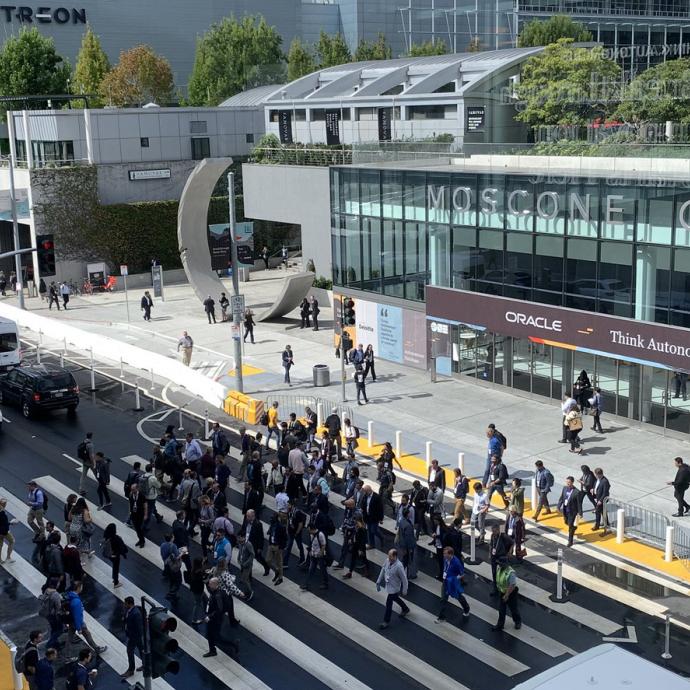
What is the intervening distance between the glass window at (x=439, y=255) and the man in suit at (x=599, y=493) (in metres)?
13.1

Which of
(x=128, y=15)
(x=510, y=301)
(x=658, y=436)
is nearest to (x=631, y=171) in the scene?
(x=510, y=301)

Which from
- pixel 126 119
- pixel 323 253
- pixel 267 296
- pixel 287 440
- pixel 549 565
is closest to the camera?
pixel 549 565

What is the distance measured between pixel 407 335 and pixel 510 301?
5.43 metres

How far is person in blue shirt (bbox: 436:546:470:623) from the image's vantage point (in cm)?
1633

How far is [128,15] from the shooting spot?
10744cm

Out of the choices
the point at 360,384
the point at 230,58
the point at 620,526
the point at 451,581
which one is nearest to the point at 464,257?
the point at 360,384

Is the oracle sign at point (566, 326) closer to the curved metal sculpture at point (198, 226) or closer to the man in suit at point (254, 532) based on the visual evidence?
the man in suit at point (254, 532)

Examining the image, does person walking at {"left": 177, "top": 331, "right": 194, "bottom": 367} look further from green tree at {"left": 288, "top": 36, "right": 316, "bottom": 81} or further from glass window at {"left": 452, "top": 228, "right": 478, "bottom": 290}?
green tree at {"left": 288, "top": 36, "right": 316, "bottom": 81}

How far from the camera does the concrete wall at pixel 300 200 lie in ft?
150

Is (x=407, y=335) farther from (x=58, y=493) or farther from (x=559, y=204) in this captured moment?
(x=58, y=493)

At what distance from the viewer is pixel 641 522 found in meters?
20.2

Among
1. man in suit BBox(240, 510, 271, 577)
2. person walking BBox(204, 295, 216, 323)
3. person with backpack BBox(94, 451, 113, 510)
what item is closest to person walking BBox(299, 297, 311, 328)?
person walking BBox(204, 295, 216, 323)

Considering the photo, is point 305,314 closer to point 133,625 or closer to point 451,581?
point 451,581

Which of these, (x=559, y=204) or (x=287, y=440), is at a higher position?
(x=559, y=204)
